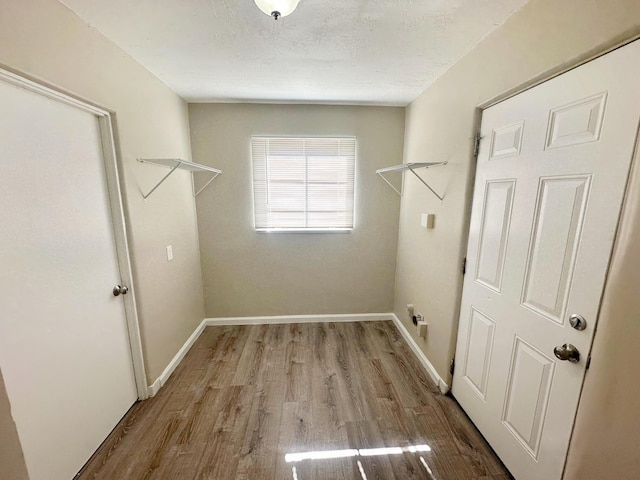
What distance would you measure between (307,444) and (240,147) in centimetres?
258

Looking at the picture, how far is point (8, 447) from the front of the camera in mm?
781

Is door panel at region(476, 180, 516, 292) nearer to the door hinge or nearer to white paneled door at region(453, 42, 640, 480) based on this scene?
white paneled door at region(453, 42, 640, 480)

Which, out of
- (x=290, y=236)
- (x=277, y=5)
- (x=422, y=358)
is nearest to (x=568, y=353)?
(x=422, y=358)

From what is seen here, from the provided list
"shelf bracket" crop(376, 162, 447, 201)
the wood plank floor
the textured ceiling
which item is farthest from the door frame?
"shelf bracket" crop(376, 162, 447, 201)

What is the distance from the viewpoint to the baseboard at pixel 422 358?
202 cm

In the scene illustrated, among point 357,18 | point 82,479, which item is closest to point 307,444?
point 82,479

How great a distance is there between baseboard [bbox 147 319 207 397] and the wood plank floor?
0.06 meters

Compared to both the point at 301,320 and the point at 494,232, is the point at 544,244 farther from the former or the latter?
the point at 301,320

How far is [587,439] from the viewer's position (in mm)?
979

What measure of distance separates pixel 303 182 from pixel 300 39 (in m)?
1.41

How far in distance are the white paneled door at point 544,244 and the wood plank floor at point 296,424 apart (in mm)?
338

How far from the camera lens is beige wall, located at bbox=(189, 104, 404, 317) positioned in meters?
2.66

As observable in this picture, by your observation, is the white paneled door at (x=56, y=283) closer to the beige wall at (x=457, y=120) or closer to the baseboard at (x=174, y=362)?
the baseboard at (x=174, y=362)

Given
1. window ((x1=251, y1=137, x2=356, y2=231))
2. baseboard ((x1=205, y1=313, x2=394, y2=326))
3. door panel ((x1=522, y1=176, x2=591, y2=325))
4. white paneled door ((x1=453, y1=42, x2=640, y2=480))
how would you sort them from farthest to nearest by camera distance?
baseboard ((x1=205, y1=313, x2=394, y2=326)) < window ((x1=251, y1=137, x2=356, y2=231)) < door panel ((x1=522, y1=176, x2=591, y2=325)) < white paneled door ((x1=453, y1=42, x2=640, y2=480))
